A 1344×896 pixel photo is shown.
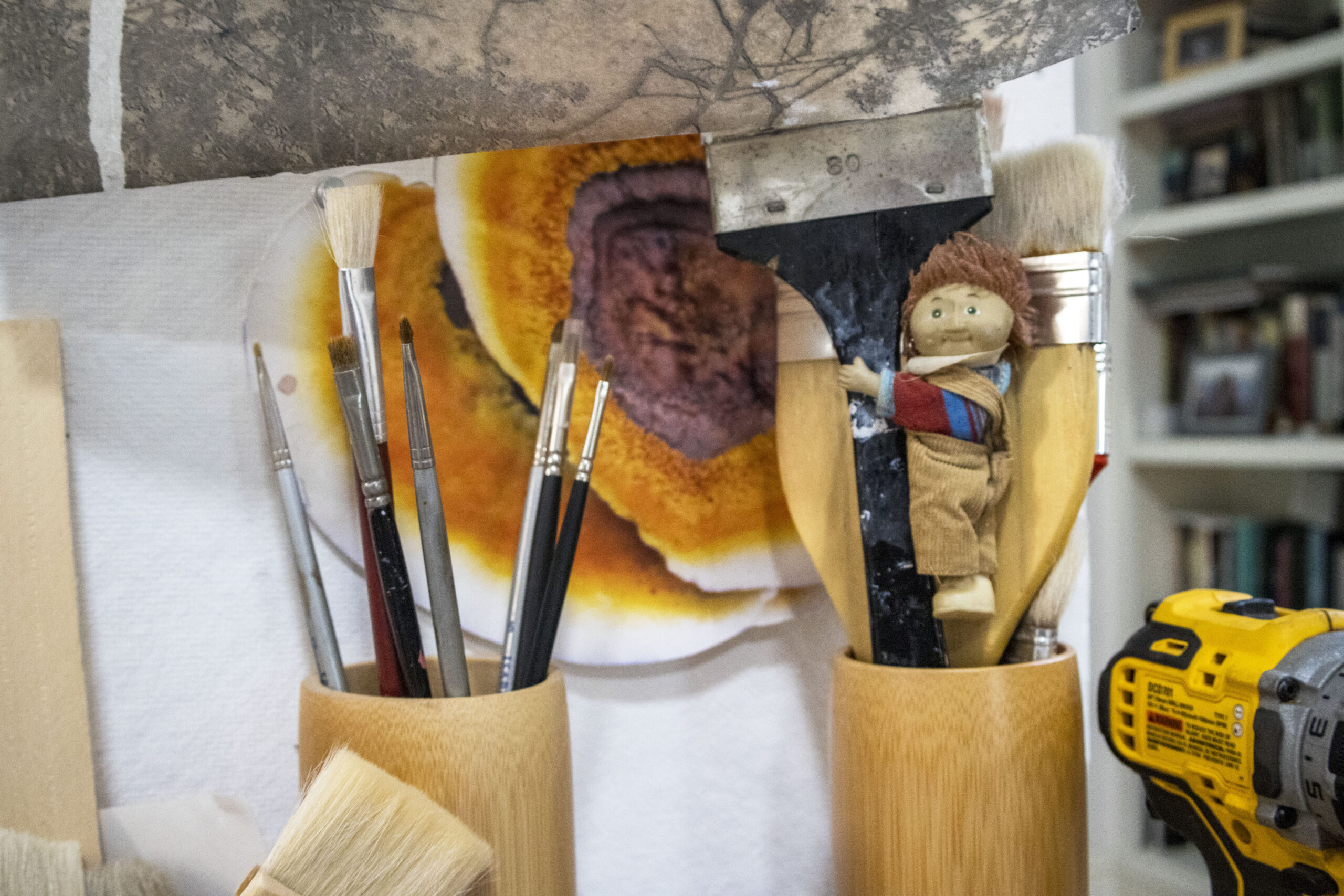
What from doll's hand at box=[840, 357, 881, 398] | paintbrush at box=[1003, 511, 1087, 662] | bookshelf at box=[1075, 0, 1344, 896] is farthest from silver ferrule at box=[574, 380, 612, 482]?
bookshelf at box=[1075, 0, 1344, 896]

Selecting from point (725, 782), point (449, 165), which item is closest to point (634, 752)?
point (725, 782)

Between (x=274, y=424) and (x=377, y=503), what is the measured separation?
8 cm

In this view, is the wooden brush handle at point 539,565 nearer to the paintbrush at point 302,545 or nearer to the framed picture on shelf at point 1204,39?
the paintbrush at point 302,545

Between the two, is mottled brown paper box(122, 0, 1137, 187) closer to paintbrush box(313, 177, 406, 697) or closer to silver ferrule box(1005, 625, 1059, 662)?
paintbrush box(313, 177, 406, 697)

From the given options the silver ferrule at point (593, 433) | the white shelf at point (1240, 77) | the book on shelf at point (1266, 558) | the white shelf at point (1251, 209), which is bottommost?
the book on shelf at point (1266, 558)

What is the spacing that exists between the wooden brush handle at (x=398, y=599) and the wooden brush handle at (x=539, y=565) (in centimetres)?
5

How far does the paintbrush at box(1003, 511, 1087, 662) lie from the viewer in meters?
0.44

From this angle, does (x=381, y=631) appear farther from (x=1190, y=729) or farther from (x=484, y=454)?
(x=1190, y=729)

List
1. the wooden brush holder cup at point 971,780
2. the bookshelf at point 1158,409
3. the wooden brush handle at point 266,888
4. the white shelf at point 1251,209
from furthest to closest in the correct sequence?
1. the bookshelf at point 1158,409
2. the white shelf at point 1251,209
3. the wooden brush holder cup at point 971,780
4. the wooden brush handle at point 266,888

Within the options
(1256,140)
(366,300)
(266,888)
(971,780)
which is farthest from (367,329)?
(1256,140)

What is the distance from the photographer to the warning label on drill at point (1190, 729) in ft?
1.36

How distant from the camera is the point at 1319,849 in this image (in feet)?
1.27

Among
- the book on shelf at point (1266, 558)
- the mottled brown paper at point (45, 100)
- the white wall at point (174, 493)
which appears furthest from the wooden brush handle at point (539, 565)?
the book on shelf at point (1266, 558)

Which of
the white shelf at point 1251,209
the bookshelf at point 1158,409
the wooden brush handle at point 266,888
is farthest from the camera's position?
the bookshelf at point 1158,409
